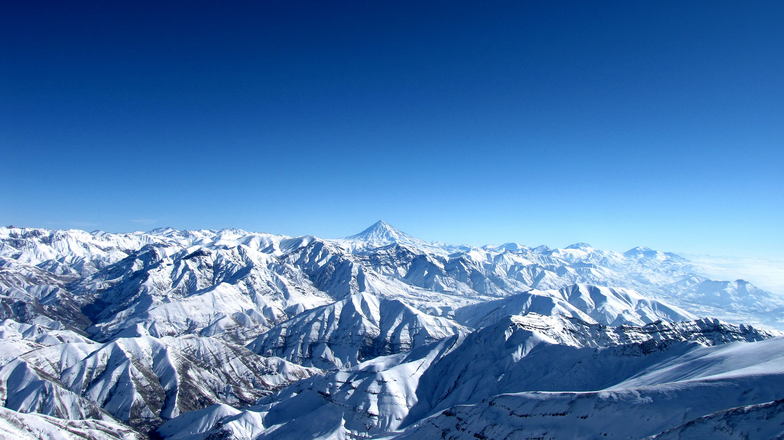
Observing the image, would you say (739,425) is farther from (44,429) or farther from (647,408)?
(44,429)

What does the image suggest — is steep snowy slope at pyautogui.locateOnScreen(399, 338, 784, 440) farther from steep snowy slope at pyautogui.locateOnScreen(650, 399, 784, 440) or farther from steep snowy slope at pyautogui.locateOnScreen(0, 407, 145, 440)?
steep snowy slope at pyautogui.locateOnScreen(0, 407, 145, 440)

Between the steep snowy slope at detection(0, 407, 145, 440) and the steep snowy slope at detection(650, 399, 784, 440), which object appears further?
the steep snowy slope at detection(0, 407, 145, 440)


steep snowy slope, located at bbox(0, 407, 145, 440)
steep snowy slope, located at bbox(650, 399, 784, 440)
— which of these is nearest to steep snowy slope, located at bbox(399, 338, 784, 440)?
steep snowy slope, located at bbox(650, 399, 784, 440)

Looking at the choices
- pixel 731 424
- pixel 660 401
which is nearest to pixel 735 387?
pixel 660 401

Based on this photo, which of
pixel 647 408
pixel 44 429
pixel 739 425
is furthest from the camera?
pixel 44 429

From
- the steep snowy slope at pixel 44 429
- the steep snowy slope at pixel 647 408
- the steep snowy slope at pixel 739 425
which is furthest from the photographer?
the steep snowy slope at pixel 44 429

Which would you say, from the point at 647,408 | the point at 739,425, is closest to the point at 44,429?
the point at 647,408

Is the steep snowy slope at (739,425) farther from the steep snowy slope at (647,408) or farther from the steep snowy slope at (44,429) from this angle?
the steep snowy slope at (44,429)

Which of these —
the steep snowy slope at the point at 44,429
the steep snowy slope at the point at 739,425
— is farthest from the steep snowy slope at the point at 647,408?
the steep snowy slope at the point at 44,429

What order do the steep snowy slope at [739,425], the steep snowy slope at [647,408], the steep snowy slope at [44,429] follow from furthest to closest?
1. the steep snowy slope at [44,429]
2. the steep snowy slope at [647,408]
3. the steep snowy slope at [739,425]
